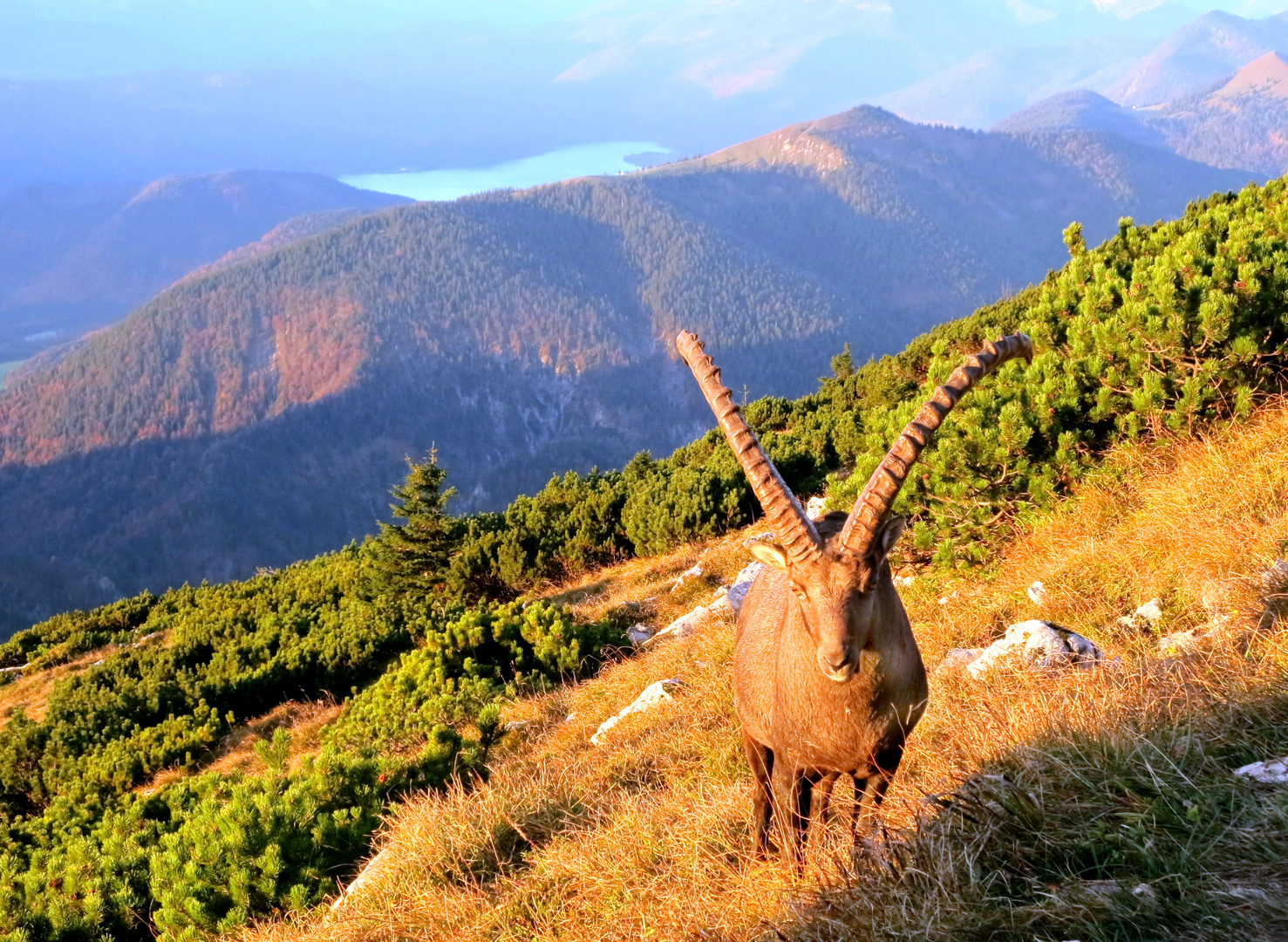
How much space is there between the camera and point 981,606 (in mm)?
6695

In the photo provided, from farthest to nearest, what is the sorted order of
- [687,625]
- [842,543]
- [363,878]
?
[687,625] → [363,878] → [842,543]

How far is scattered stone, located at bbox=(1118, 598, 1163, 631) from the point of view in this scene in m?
5.15

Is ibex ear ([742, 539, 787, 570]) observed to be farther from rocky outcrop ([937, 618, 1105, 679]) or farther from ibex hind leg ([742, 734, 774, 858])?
rocky outcrop ([937, 618, 1105, 679])

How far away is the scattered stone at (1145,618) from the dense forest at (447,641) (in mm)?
2446

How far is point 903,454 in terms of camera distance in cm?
336

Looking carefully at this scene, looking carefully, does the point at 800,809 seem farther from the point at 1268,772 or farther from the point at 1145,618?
the point at 1145,618

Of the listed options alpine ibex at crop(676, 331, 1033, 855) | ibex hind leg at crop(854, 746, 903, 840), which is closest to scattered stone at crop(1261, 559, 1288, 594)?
alpine ibex at crop(676, 331, 1033, 855)

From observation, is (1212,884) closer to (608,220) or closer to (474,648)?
(474,648)

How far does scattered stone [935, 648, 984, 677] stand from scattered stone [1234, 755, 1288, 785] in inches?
81.4

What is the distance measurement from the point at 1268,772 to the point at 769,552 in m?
1.86

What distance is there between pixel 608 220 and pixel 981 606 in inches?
7154

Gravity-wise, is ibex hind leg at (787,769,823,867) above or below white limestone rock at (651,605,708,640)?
above

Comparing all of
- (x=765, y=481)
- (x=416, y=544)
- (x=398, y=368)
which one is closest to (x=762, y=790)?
(x=765, y=481)

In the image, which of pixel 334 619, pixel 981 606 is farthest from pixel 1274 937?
pixel 334 619
